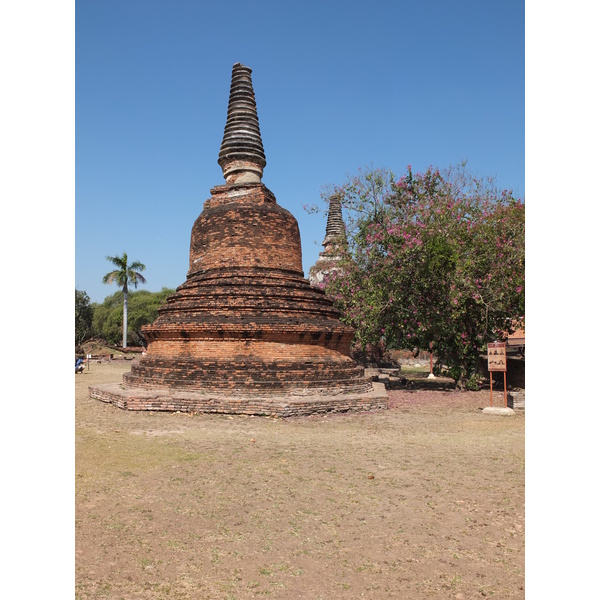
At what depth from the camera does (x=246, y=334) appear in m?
A: 11.1

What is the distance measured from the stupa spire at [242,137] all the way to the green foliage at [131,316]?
3210cm

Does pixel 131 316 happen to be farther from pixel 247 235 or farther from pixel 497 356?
pixel 497 356

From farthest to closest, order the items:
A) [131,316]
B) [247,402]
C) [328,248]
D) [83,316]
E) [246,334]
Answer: [83,316]
[131,316]
[328,248]
[246,334]
[247,402]

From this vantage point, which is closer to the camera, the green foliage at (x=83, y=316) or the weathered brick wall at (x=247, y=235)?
the weathered brick wall at (x=247, y=235)

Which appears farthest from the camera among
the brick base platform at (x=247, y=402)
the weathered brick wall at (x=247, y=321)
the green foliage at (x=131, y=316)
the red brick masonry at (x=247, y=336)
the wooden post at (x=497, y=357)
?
the green foliage at (x=131, y=316)

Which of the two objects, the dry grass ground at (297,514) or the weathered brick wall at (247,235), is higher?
the weathered brick wall at (247,235)

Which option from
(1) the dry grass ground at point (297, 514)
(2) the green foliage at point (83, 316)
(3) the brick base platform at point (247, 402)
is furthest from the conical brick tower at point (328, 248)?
(2) the green foliage at point (83, 316)

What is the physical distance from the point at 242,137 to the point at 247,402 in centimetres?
842

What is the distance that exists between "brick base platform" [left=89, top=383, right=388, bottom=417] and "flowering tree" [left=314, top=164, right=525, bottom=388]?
4.90 metres

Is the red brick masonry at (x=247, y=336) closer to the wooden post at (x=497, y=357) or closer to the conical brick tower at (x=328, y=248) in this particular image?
the wooden post at (x=497, y=357)

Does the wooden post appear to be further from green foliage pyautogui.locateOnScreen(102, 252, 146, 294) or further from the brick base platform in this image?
green foliage pyautogui.locateOnScreen(102, 252, 146, 294)

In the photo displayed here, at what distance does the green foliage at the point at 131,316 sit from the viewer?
4650 cm

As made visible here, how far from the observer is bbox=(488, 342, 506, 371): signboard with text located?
36.5ft

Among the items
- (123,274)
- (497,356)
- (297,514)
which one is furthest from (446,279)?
(123,274)
